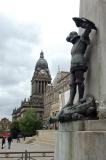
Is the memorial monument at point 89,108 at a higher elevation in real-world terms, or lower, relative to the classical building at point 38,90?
lower

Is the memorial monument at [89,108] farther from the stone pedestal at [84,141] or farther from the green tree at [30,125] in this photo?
the green tree at [30,125]

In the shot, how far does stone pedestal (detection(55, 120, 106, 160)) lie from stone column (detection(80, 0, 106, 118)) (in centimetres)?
34

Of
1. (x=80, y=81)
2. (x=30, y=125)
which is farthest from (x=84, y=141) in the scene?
(x=30, y=125)

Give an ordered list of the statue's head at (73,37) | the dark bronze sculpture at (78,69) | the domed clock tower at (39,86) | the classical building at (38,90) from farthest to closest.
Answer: the domed clock tower at (39,86) < the classical building at (38,90) < the statue's head at (73,37) < the dark bronze sculpture at (78,69)

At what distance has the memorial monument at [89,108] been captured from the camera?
6996mm

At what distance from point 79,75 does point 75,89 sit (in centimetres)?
53

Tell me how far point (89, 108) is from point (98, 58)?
1.16 meters

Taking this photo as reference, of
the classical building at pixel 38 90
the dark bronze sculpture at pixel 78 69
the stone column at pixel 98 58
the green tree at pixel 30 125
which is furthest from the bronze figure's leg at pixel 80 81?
the classical building at pixel 38 90

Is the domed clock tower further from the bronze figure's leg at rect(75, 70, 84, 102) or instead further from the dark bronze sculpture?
the bronze figure's leg at rect(75, 70, 84, 102)

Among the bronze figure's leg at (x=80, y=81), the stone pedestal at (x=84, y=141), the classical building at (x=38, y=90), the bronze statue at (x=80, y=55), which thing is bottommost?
the stone pedestal at (x=84, y=141)

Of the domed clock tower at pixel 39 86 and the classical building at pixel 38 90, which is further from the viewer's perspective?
the domed clock tower at pixel 39 86

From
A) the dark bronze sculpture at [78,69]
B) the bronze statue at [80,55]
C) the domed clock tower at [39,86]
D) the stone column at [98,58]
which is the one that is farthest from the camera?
the domed clock tower at [39,86]

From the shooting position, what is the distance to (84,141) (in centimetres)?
707

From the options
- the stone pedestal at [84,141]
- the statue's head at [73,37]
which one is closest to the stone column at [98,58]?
the stone pedestal at [84,141]
